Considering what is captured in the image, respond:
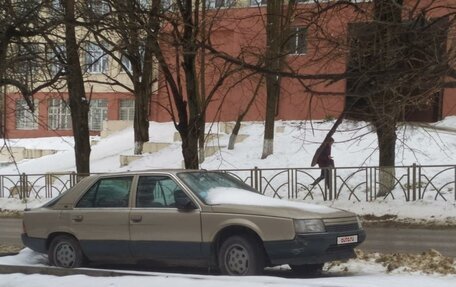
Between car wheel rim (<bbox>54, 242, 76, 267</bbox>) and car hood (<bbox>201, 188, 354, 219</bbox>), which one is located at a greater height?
car hood (<bbox>201, 188, 354, 219</bbox>)

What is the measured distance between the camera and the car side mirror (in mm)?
7770

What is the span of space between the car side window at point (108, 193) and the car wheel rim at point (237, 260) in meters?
1.69

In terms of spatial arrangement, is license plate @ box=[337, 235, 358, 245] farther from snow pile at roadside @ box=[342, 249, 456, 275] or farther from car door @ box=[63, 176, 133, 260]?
car door @ box=[63, 176, 133, 260]

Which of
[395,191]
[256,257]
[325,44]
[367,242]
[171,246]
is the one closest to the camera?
[256,257]

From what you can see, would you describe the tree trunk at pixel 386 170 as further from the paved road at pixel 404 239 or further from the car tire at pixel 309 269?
the car tire at pixel 309 269

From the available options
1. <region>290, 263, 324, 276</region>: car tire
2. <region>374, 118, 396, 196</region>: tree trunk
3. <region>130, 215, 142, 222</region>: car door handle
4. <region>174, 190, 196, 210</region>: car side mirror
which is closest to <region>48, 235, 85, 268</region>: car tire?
<region>130, 215, 142, 222</region>: car door handle

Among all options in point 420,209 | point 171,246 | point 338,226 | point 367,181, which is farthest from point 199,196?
point 367,181

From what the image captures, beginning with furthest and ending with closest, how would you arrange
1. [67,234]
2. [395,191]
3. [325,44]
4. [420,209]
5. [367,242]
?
[395,191]
[420,209]
[367,242]
[325,44]
[67,234]

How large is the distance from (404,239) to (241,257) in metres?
6.02

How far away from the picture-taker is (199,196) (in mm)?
7867

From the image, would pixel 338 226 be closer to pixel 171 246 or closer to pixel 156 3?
pixel 171 246

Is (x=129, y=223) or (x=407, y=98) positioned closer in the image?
(x=129, y=223)

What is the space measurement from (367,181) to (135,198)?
10688 mm

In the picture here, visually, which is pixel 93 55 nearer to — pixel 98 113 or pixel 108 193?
pixel 108 193
